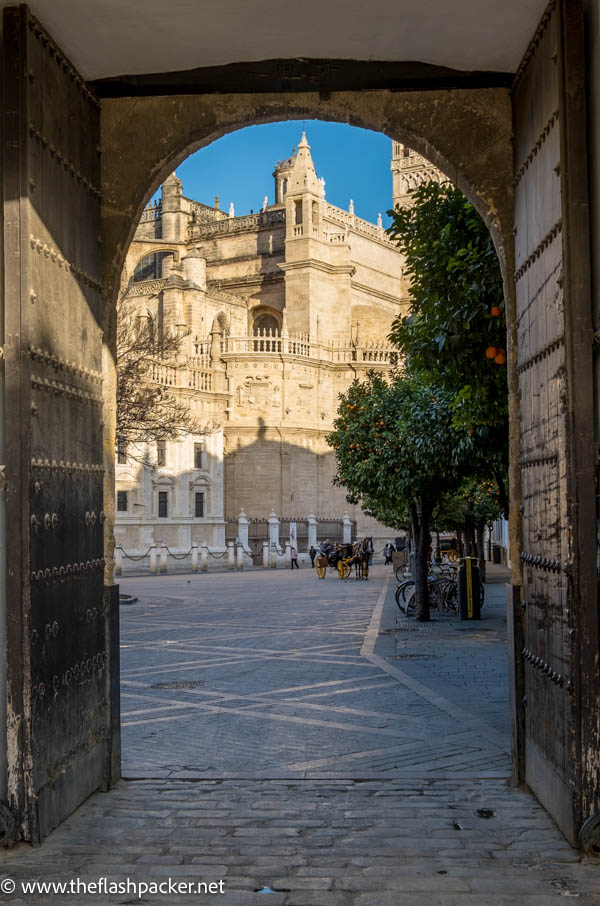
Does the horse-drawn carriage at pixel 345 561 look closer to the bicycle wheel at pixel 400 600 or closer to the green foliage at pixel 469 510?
the green foliage at pixel 469 510

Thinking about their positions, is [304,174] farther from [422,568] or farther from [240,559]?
[422,568]

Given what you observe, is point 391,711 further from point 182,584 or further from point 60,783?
point 182,584

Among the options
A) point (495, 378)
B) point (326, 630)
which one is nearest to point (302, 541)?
point (326, 630)

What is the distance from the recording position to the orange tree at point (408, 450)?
→ 14.4 metres

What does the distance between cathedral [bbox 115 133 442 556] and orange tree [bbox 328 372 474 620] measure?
64.2ft

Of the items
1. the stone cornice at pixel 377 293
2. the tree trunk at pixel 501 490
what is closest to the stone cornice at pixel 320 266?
the stone cornice at pixel 377 293

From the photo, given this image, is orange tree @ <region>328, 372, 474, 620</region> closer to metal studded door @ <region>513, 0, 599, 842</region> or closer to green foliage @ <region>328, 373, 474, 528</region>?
green foliage @ <region>328, 373, 474, 528</region>

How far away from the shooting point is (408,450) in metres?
16.7

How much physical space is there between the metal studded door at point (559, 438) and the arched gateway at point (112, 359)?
12 mm

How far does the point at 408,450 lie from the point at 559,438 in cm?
1184

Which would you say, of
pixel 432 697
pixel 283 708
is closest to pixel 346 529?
pixel 432 697

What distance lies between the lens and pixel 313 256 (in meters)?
56.0

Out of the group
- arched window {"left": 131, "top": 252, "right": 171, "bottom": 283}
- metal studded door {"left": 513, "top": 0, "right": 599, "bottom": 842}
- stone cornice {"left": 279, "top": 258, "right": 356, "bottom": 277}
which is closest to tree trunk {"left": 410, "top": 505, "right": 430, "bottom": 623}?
metal studded door {"left": 513, "top": 0, "right": 599, "bottom": 842}

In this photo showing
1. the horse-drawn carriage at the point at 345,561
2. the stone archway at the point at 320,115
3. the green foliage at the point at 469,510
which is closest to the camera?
the stone archway at the point at 320,115
